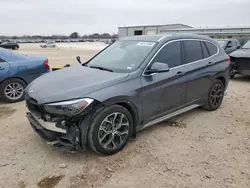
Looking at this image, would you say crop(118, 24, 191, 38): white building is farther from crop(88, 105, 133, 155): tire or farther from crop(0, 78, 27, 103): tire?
crop(88, 105, 133, 155): tire

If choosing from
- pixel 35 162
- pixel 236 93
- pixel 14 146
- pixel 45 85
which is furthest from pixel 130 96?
pixel 236 93

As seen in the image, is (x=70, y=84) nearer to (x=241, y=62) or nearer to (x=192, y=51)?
(x=192, y=51)

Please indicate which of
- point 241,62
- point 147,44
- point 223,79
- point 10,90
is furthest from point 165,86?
point 241,62

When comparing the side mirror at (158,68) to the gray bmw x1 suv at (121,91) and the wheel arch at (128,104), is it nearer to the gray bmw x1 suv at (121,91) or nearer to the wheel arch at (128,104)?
the gray bmw x1 suv at (121,91)

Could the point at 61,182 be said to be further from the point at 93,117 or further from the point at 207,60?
the point at 207,60

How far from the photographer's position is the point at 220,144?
3.67 meters

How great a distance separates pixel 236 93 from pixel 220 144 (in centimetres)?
365

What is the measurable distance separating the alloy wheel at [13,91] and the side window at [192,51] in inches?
168

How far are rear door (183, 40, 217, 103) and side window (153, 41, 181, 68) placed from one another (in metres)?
0.18

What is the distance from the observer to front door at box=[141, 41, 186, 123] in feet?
11.8

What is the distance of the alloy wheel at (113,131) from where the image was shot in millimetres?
3191

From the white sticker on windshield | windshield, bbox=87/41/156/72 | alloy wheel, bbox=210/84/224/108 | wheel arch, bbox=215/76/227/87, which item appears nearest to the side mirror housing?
windshield, bbox=87/41/156/72

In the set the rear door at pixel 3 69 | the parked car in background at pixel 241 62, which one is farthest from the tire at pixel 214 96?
the rear door at pixel 3 69

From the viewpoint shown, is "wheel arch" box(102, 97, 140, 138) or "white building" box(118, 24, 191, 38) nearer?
"wheel arch" box(102, 97, 140, 138)
